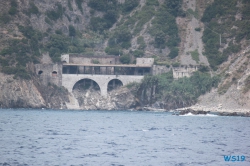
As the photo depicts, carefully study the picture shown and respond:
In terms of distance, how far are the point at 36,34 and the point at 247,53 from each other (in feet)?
134

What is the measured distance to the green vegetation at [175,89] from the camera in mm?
120875

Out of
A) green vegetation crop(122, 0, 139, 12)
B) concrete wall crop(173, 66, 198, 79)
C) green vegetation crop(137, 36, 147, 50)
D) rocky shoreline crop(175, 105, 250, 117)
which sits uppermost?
green vegetation crop(122, 0, 139, 12)

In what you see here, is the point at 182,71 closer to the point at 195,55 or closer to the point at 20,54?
the point at 195,55

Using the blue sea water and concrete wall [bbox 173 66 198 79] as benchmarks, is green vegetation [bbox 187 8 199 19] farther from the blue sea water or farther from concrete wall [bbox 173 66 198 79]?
the blue sea water

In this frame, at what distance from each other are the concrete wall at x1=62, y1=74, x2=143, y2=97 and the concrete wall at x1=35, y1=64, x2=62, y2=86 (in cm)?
115

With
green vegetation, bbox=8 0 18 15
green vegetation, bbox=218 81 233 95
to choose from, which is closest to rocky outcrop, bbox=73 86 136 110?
green vegetation, bbox=218 81 233 95

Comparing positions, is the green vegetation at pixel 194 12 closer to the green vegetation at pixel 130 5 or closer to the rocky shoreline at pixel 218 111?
the green vegetation at pixel 130 5

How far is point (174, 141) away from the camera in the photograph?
197 feet

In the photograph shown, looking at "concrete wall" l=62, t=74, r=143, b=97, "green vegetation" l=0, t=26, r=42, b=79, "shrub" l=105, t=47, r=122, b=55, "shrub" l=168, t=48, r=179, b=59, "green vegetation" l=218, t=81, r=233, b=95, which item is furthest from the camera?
"shrub" l=105, t=47, r=122, b=55

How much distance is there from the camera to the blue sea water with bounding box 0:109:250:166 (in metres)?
47.4

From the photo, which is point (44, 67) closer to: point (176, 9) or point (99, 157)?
point (176, 9)

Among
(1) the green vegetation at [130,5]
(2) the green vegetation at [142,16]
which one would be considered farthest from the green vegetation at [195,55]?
(1) the green vegetation at [130,5]

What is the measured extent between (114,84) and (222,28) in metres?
25.3

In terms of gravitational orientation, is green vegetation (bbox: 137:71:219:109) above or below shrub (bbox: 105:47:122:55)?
below
